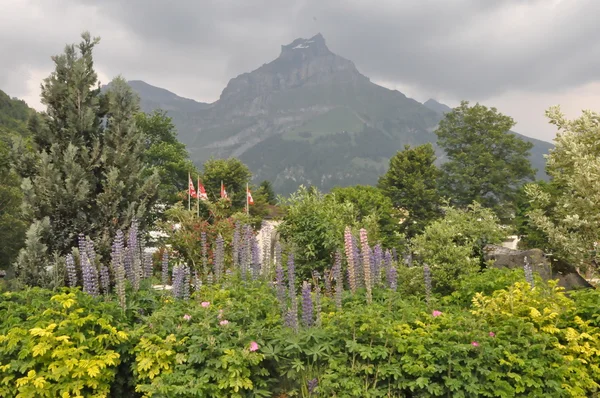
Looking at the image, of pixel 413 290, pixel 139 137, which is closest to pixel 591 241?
pixel 413 290

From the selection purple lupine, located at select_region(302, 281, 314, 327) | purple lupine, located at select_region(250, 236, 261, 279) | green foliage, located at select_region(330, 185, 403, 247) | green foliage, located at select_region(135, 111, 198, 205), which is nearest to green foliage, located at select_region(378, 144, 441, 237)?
green foliage, located at select_region(330, 185, 403, 247)

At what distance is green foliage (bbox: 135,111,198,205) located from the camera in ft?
104

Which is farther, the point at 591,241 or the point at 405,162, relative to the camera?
the point at 405,162

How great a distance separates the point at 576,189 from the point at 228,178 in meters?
24.9

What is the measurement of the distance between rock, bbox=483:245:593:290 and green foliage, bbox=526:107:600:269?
1.64 ft

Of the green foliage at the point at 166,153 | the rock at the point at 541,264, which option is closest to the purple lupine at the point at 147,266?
the rock at the point at 541,264

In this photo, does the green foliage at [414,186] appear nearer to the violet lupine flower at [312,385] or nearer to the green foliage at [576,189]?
the green foliage at [576,189]

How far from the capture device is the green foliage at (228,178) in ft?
103

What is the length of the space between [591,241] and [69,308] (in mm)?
12547

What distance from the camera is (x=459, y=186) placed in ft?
111

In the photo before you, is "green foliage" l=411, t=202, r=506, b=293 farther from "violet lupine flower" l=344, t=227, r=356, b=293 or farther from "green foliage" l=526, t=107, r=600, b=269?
"violet lupine flower" l=344, t=227, r=356, b=293

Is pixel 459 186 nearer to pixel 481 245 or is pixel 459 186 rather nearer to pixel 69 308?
pixel 481 245

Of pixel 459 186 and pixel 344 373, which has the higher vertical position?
pixel 459 186

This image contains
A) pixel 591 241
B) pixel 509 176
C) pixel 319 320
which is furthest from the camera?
pixel 509 176
